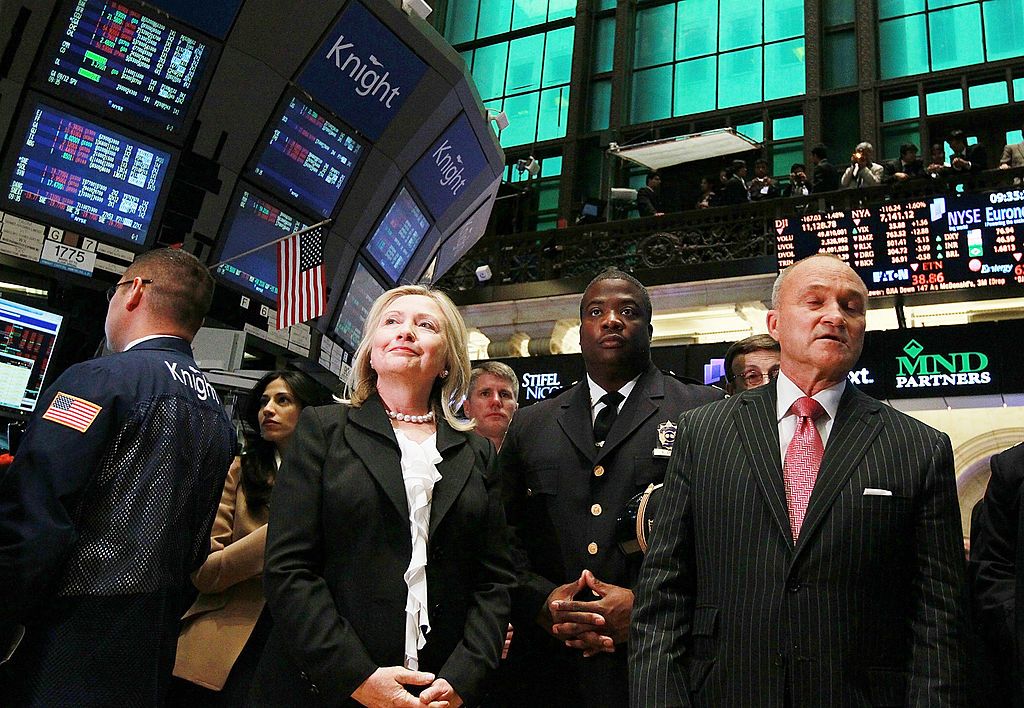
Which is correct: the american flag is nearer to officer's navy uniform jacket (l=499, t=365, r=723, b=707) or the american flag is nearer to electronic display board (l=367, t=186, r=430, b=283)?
electronic display board (l=367, t=186, r=430, b=283)

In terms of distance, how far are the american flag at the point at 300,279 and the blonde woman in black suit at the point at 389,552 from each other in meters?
3.32

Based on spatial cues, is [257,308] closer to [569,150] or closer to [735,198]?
[735,198]

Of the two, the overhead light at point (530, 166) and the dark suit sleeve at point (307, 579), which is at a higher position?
the overhead light at point (530, 166)

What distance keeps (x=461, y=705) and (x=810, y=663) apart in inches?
33.3

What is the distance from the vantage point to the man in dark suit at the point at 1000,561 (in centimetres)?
243

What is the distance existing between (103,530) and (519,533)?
1222 mm

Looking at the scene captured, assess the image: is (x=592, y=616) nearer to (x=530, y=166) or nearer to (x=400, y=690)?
(x=400, y=690)

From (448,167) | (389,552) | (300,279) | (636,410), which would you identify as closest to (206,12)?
(300,279)

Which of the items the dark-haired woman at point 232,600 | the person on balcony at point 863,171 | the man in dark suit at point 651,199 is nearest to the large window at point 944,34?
the person on balcony at point 863,171

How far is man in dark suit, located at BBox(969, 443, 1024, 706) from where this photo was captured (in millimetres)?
2426

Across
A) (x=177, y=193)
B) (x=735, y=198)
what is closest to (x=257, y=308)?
(x=177, y=193)

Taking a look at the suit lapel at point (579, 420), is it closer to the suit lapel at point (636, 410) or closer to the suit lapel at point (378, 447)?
the suit lapel at point (636, 410)

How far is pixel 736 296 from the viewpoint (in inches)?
486

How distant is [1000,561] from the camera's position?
2590mm
